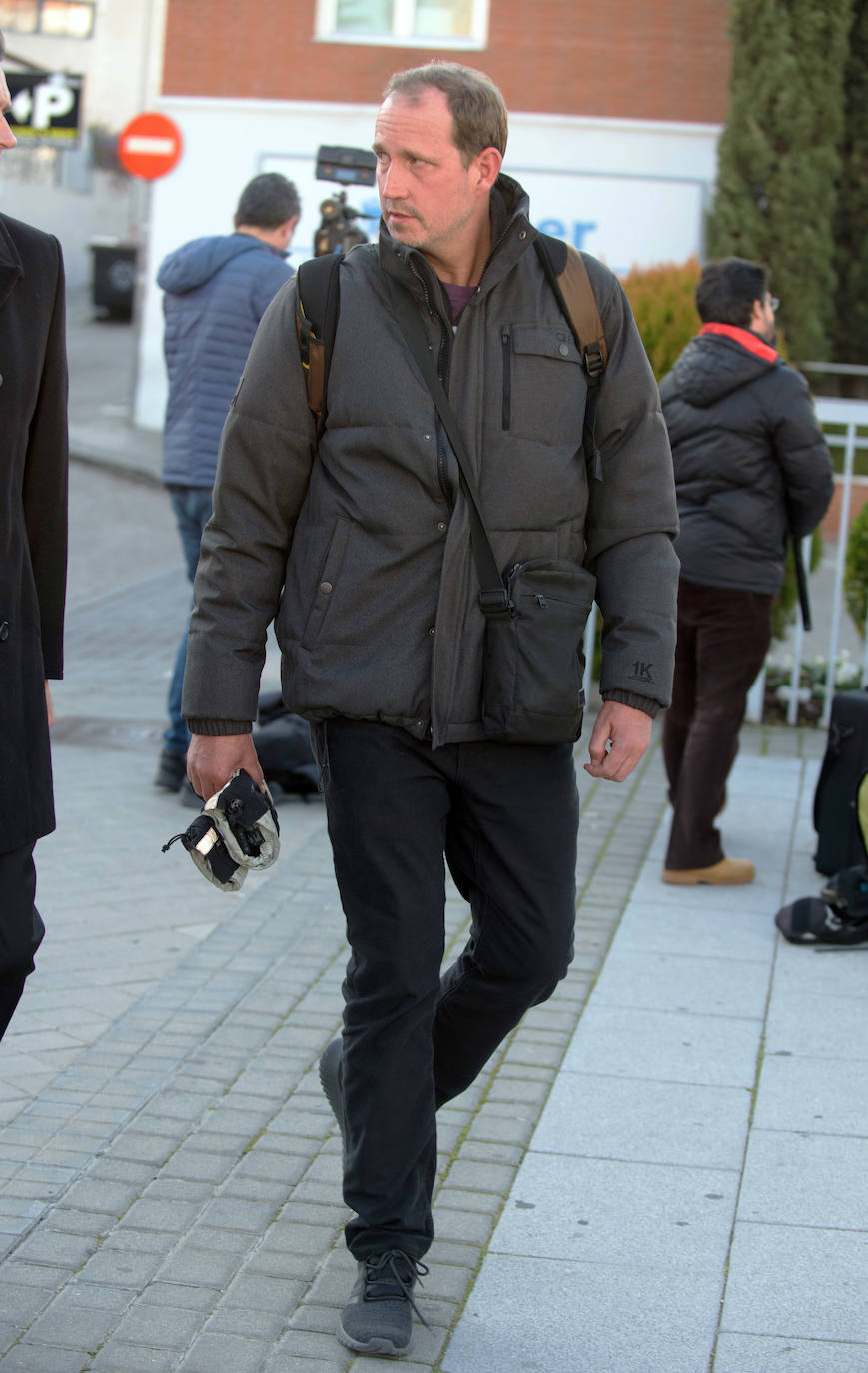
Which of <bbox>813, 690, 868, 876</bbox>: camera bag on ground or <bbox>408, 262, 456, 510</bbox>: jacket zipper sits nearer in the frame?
<bbox>408, 262, 456, 510</bbox>: jacket zipper

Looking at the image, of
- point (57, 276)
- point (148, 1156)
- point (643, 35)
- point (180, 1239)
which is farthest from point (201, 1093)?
point (643, 35)

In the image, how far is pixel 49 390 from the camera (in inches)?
116

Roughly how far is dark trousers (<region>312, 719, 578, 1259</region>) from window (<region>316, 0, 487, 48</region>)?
16735mm

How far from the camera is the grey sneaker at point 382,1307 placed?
9.81ft

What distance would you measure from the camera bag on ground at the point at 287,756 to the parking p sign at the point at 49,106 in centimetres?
1355

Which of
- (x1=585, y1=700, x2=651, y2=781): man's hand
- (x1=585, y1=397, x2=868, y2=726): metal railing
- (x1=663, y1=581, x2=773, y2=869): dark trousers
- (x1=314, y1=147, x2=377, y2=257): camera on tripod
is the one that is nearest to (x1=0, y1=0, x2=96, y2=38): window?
(x1=585, y1=397, x2=868, y2=726): metal railing

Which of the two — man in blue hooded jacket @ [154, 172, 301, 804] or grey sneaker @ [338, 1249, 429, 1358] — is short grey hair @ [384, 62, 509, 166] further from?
man in blue hooded jacket @ [154, 172, 301, 804]

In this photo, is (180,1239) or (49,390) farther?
(180,1239)

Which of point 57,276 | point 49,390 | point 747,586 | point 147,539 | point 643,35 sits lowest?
→ point 147,539

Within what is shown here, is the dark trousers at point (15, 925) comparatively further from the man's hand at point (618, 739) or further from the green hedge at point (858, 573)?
the green hedge at point (858, 573)

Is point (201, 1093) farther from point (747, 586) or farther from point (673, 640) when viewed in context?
point (747, 586)

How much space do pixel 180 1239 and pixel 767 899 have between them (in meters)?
2.93

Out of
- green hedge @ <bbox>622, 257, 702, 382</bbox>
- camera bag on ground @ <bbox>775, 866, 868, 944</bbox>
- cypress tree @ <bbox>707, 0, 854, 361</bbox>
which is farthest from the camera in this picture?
cypress tree @ <bbox>707, 0, 854, 361</bbox>

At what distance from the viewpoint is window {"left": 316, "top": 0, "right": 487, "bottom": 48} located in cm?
1850
